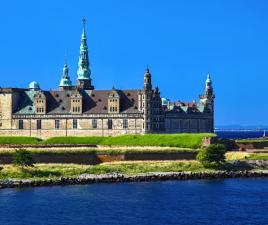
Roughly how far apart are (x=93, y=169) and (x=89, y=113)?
40.5 meters

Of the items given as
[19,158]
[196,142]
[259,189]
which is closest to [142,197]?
[259,189]

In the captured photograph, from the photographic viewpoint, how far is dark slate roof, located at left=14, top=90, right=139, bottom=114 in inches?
5079

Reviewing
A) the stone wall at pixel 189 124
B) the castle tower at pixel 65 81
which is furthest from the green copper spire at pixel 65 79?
the stone wall at pixel 189 124

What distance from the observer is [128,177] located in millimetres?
84688

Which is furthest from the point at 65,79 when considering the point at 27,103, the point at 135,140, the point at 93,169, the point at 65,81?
the point at 93,169

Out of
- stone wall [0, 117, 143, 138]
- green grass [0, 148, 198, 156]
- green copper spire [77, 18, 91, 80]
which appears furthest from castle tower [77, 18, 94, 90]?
green grass [0, 148, 198, 156]

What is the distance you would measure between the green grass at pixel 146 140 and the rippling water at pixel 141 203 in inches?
919

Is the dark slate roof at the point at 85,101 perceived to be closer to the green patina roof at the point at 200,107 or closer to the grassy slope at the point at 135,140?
the grassy slope at the point at 135,140

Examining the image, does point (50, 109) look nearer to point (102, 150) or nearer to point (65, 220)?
point (102, 150)

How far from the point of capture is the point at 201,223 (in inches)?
2330

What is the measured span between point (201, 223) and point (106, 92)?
7392cm

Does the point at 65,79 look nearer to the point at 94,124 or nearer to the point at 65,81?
the point at 65,81

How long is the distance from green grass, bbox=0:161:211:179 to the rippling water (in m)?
7.01

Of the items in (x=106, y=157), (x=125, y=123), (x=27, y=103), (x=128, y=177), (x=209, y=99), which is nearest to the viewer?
(x=128, y=177)
